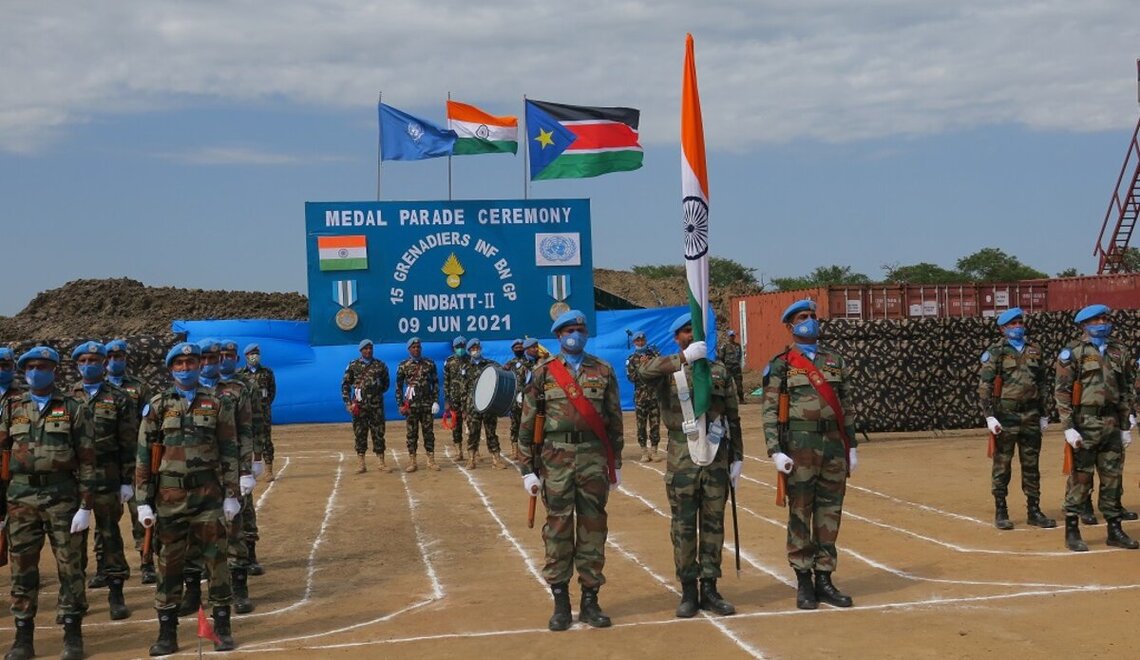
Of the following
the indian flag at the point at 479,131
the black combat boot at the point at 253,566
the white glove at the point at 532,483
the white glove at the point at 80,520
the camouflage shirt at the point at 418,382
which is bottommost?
the black combat boot at the point at 253,566

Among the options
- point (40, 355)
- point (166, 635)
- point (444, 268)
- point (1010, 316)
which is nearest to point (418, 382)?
point (444, 268)

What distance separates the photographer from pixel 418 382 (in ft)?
55.4

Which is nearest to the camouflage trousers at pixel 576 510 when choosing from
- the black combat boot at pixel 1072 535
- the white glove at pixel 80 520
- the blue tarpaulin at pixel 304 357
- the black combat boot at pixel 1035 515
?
the white glove at pixel 80 520

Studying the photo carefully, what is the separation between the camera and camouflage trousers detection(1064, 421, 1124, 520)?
31.4 feet

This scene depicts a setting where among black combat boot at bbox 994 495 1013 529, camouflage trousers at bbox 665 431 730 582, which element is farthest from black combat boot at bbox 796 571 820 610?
black combat boot at bbox 994 495 1013 529

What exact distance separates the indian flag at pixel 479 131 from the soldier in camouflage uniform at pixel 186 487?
1730cm

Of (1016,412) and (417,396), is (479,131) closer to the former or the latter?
(417,396)

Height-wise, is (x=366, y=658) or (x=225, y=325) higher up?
(x=225, y=325)

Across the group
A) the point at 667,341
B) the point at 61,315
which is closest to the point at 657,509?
the point at 667,341

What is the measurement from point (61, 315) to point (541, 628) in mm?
35849

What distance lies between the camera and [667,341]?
26.4 m

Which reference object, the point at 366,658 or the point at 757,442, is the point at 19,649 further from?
the point at 757,442

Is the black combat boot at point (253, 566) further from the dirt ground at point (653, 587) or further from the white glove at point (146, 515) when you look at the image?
the white glove at point (146, 515)

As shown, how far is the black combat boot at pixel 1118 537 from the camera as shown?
942cm
